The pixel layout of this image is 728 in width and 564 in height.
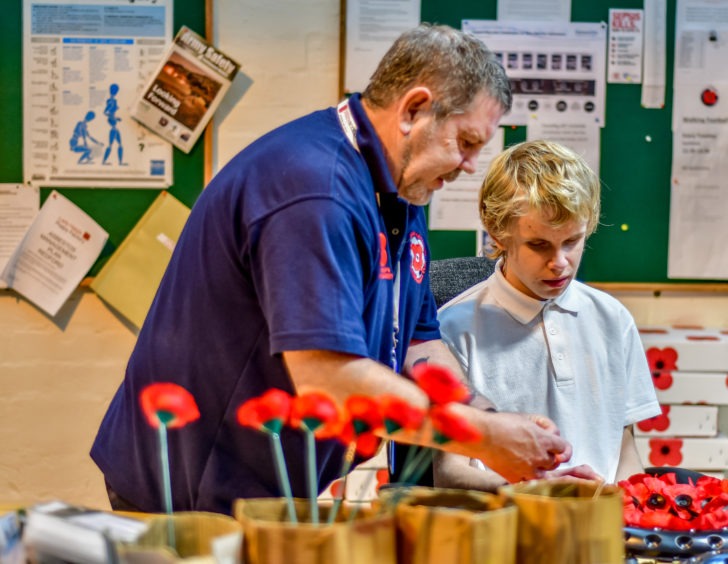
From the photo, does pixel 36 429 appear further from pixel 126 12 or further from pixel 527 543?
pixel 527 543

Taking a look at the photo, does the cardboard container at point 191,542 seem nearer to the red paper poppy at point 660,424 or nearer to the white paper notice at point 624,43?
the red paper poppy at point 660,424

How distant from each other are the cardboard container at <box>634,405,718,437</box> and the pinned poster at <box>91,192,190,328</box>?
5.36 ft

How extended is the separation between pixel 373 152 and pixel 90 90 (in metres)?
1.77

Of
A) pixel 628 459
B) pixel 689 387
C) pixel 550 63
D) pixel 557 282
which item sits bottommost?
pixel 689 387

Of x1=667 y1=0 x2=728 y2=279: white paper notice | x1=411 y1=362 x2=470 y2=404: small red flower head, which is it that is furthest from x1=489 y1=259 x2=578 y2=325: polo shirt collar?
x1=667 y1=0 x2=728 y2=279: white paper notice

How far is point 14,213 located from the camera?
106 inches

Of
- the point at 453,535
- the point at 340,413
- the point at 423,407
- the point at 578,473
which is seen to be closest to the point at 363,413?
the point at 340,413

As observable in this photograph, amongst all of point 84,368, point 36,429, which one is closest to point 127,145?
point 84,368

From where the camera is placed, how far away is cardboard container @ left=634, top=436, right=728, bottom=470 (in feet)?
8.13

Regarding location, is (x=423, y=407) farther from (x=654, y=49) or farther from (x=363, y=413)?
(x=654, y=49)

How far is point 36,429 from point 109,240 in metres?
0.69

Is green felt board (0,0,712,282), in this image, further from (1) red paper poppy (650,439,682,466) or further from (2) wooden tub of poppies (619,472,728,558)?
(2) wooden tub of poppies (619,472,728,558)

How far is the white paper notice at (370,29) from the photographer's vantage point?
2.67 metres

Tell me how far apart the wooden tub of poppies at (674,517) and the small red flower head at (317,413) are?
19.0 inches
